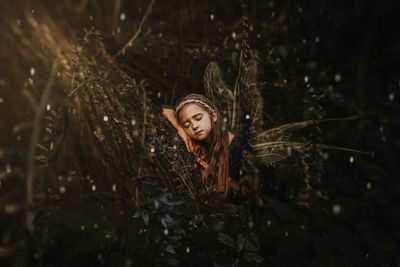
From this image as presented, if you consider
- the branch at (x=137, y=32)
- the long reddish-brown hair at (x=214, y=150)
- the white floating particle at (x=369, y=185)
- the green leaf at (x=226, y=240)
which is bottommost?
the green leaf at (x=226, y=240)

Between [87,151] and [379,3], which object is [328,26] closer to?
[379,3]

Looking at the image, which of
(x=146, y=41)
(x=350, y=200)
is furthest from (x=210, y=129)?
(x=350, y=200)

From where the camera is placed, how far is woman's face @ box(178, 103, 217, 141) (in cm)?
199

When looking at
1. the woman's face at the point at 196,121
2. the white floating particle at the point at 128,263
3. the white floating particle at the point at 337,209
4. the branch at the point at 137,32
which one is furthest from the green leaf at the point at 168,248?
the branch at the point at 137,32

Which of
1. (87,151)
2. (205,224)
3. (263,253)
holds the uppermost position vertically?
(87,151)

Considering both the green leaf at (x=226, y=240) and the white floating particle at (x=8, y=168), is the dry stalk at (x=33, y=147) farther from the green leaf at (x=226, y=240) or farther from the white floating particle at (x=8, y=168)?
the green leaf at (x=226, y=240)

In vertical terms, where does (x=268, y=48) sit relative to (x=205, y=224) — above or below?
above

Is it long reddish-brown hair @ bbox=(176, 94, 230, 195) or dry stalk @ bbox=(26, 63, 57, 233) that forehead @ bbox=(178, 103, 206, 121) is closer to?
long reddish-brown hair @ bbox=(176, 94, 230, 195)

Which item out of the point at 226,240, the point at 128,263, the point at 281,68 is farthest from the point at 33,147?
the point at 281,68

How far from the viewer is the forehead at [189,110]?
1985 mm

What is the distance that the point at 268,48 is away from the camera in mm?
1994

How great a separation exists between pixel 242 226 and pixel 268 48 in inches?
23.6

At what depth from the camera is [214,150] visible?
1997 mm

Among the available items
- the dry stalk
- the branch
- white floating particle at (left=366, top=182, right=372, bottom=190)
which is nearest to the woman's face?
the branch
